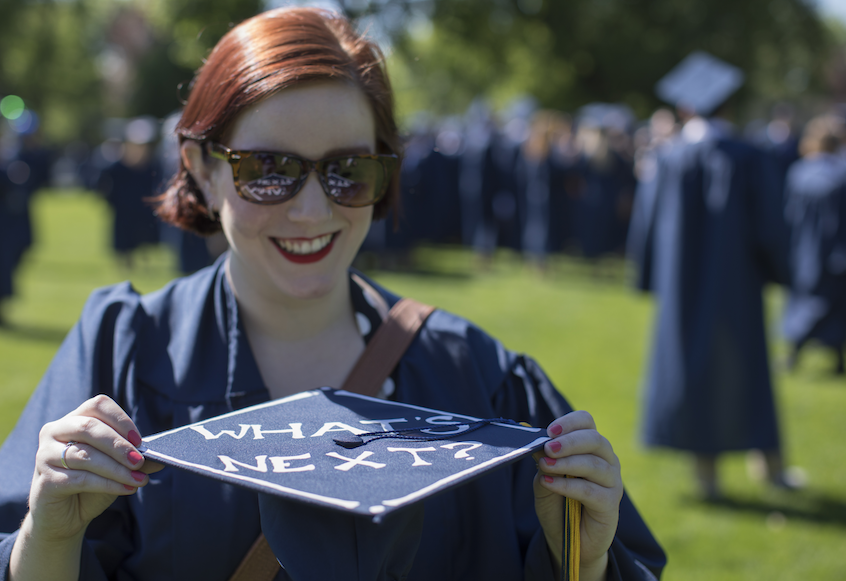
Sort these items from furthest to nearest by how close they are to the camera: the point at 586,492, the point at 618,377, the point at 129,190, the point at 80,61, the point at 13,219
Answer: the point at 80,61 → the point at 129,190 → the point at 13,219 → the point at 618,377 → the point at 586,492

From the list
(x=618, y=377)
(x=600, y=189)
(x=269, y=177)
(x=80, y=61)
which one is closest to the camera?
(x=269, y=177)

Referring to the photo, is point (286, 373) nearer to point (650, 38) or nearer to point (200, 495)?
point (200, 495)

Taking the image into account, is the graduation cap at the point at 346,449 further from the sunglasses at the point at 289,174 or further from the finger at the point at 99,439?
the sunglasses at the point at 289,174

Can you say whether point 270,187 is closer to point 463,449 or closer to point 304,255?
point 304,255

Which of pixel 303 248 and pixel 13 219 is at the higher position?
pixel 303 248

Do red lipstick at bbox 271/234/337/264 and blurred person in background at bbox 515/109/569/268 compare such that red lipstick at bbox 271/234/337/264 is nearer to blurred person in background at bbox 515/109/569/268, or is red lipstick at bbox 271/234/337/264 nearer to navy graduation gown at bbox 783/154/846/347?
navy graduation gown at bbox 783/154/846/347

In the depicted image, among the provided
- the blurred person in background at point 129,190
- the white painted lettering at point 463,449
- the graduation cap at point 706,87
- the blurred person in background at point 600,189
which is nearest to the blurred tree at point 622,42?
the blurred person in background at point 600,189

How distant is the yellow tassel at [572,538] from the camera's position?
141 centimetres

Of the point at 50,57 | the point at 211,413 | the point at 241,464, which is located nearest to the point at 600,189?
the point at 211,413

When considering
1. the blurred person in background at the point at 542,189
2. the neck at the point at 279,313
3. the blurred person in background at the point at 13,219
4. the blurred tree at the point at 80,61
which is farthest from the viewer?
the blurred tree at the point at 80,61

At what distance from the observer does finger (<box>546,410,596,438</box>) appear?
1.34 meters

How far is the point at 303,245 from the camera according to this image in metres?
1.73

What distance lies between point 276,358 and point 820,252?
737 cm

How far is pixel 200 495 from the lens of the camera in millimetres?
1567
